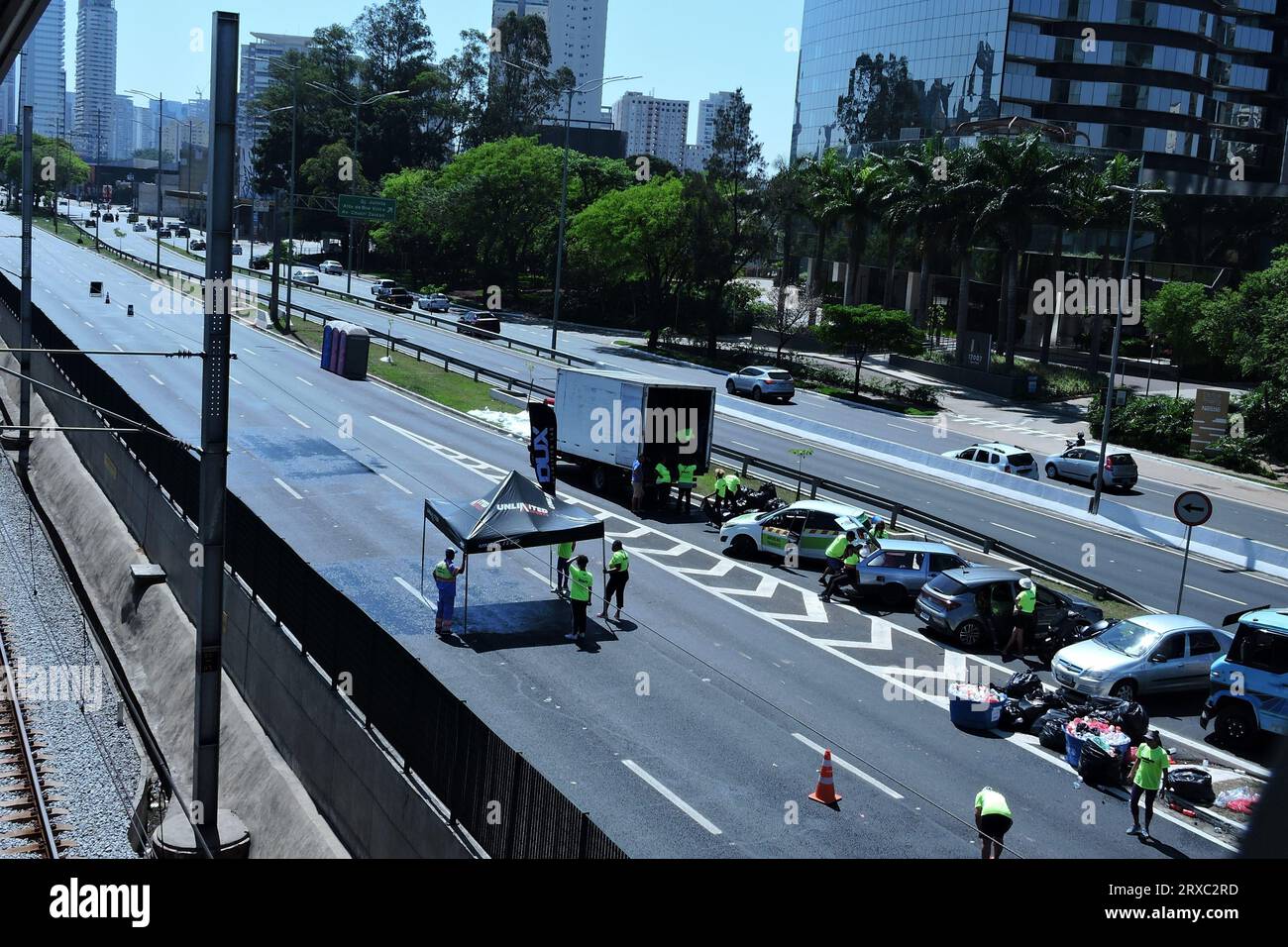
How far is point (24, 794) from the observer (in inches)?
715

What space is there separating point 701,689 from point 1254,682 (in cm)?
835

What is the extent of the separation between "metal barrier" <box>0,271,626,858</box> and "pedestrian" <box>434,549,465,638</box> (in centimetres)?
302

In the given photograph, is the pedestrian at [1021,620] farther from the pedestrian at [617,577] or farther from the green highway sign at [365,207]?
the green highway sign at [365,207]

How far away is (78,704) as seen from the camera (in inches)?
859

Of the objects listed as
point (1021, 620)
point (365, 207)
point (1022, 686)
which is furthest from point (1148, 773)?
point (365, 207)

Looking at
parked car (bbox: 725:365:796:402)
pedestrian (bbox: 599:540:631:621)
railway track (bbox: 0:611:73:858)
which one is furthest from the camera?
parked car (bbox: 725:365:796:402)

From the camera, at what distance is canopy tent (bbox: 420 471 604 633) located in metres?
21.6

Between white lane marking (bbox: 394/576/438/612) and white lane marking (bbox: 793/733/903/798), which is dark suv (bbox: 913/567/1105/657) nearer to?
white lane marking (bbox: 793/733/903/798)

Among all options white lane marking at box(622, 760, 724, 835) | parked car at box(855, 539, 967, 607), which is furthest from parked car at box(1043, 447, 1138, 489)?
white lane marking at box(622, 760, 724, 835)

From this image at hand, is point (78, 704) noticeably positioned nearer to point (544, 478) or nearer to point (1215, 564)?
point (544, 478)

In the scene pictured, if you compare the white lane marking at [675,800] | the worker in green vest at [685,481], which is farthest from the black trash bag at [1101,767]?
the worker in green vest at [685,481]

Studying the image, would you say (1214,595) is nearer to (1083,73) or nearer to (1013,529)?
(1013,529)

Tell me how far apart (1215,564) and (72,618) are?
27518 mm

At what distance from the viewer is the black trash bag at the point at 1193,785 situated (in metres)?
16.6
